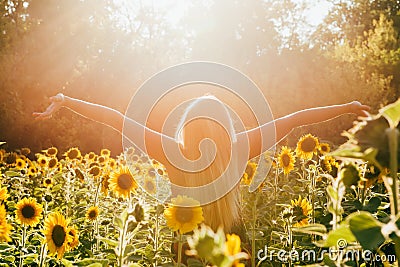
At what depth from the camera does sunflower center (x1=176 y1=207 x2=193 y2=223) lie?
1577 mm

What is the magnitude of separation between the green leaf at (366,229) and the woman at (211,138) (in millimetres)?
1434

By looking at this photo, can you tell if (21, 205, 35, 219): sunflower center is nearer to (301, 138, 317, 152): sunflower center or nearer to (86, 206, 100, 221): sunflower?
(86, 206, 100, 221): sunflower

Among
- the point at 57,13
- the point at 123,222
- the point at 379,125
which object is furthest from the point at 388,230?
the point at 57,13

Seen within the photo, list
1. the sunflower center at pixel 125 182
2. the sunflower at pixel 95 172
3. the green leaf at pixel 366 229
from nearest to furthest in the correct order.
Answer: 1. the green leaf at pixel 366 229
2. the sunflower center at pixel 125 182
3. the sunflower at pixel 95 172

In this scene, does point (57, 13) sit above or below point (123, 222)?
above

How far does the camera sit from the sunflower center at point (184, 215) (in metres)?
1.58

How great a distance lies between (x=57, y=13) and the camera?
52.1ft

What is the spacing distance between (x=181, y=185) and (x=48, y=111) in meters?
0.73

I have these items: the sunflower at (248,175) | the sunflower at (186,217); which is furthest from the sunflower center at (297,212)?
the sunflower at (248,175)

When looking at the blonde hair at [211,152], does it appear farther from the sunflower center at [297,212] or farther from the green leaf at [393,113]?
the green leaf at [393,113]

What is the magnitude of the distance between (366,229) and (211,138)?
1.75m

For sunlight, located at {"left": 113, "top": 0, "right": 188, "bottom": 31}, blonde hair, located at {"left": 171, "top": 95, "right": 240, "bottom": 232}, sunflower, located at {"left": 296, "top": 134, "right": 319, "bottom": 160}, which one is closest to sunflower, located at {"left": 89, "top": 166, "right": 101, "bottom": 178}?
sunflower, located at {"left": 296, "top": 134, "right": 319, "bottom": 160}

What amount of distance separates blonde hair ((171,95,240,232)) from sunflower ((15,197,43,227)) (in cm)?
83

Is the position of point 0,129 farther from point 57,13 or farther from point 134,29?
point 134,29
